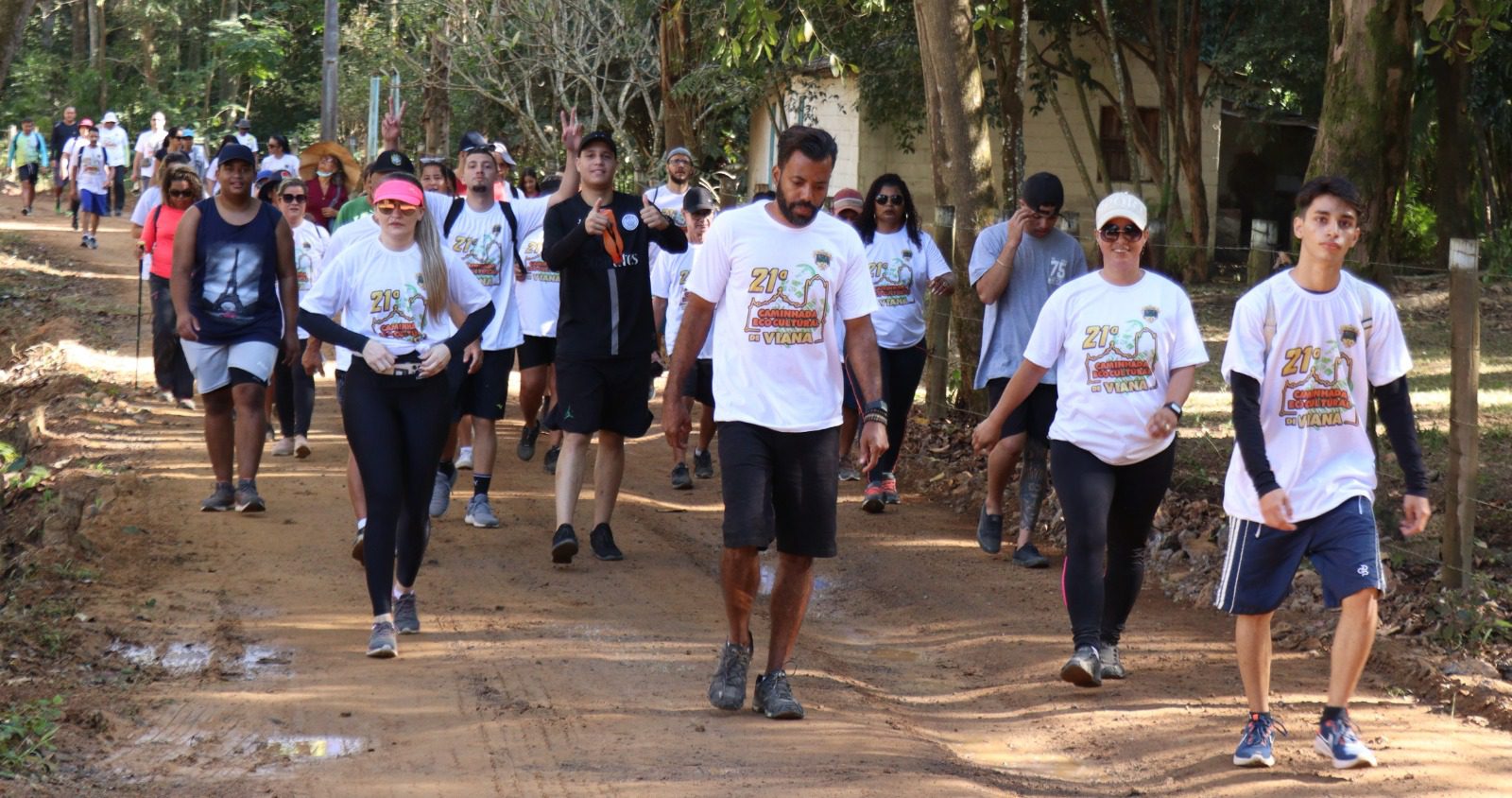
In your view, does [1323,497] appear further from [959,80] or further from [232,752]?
[959,80]

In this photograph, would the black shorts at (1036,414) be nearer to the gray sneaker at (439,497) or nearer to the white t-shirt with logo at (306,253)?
the gray sneaker at (439,497)

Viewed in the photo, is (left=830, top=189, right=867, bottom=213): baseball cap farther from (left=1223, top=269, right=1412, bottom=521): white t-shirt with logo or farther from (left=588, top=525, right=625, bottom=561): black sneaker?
(left=1223, top=269, right=1412, bottom=521): white t-shirt with logo

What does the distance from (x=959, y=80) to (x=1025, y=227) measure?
11.2 ft

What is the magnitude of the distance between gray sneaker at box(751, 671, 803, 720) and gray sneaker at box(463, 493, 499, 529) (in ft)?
12.2

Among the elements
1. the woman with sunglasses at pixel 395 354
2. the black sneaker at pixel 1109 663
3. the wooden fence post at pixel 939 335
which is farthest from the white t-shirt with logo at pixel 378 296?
the wooden fence post at pixel 939 335

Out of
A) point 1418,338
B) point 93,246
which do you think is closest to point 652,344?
point 1418,338

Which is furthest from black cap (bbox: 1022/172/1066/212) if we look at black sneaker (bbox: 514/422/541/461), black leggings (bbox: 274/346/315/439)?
black leggings (bbox: 274/346/315/439)

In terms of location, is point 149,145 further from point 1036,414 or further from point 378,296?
point 378,296

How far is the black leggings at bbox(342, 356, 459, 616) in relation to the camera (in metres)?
Result: 6.73

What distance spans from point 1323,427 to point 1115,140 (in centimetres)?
2591

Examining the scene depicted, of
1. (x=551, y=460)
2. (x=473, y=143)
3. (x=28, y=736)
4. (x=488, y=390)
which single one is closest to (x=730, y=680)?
(x=28, y=736)

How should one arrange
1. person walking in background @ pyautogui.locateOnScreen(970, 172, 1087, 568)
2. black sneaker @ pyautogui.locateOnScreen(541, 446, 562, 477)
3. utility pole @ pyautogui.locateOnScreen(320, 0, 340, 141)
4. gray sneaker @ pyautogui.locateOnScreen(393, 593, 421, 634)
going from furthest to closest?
utility pole @ pyautogui.locateOnScreen(320, 0, 340, 141)
black sneaker @ pyautogui.locateOnScreen(541, 446, 562, 477)
person walking in background @ pyautogui.locateOnScreen(970, 172, 1087, 568)
gray sneaker @ pyautogui.locateOnScreen(393, 593, 421, 634)

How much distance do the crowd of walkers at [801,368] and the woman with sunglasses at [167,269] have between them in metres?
1.45

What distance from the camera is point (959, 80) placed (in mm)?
11867
